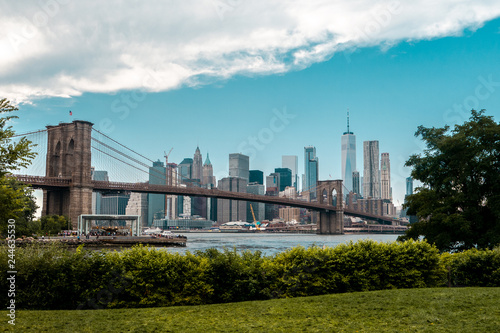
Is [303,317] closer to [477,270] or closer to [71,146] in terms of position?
[477,270]

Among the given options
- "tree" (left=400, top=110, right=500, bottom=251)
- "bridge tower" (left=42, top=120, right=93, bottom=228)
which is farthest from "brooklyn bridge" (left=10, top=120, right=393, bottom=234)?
"tree" (left=400, top=110, right=500, bottom=251)

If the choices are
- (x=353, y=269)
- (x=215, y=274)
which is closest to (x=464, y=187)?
(x=353, y=269)

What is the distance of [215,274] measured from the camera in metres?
12.5

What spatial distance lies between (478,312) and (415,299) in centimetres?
175

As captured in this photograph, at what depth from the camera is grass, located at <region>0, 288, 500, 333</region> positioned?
902 cm

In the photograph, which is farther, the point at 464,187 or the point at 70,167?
the point at 70,167

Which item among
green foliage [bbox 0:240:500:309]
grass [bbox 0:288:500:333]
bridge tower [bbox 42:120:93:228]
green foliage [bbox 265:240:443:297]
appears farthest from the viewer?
bridge tower [bbox 42:120:93:228]

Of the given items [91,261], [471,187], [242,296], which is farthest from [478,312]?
[471,187]

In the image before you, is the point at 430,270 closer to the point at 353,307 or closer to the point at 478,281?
the point at 478,281

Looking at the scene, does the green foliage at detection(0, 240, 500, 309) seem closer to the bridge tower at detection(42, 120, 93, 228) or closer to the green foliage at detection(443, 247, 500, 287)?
the green foliage at detection(443, 247, 500, 287)

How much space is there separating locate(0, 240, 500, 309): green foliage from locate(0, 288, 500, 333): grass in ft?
2.70

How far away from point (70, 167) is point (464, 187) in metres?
72.9

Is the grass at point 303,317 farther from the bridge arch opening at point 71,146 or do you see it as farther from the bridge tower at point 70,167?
the bridge arch opening at point 71,146

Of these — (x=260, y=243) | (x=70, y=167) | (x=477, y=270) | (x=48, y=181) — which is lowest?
(x=260, y=243)
